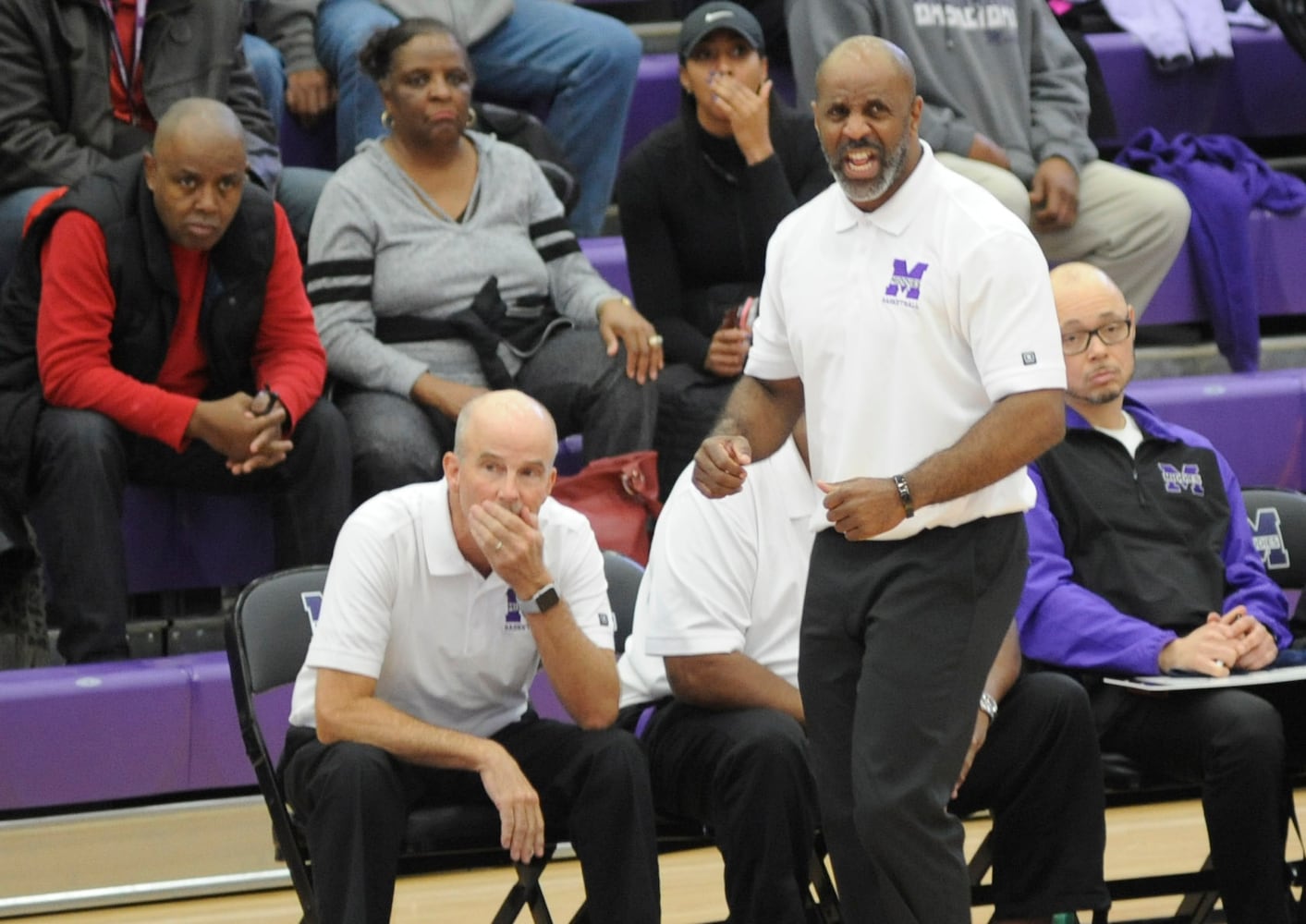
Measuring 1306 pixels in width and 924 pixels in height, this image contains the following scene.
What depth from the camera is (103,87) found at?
4473 millimetres

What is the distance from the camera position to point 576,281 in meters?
4.54

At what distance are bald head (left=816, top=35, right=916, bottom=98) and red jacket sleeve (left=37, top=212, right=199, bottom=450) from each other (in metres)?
1.73

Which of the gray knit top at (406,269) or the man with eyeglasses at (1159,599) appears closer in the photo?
the man with eyeglasses at (1159,599)

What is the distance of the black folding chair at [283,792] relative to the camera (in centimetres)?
308

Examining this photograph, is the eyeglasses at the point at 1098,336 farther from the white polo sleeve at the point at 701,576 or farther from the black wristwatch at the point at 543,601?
the black wristwatch at the point at 543,601

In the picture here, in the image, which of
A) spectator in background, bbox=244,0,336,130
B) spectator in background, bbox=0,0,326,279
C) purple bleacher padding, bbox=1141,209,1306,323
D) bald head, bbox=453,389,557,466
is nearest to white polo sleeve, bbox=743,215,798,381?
bald head, bbox=453,389,557,466

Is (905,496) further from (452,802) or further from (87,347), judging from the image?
(87,347)

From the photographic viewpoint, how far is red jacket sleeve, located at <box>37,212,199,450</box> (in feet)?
13.0

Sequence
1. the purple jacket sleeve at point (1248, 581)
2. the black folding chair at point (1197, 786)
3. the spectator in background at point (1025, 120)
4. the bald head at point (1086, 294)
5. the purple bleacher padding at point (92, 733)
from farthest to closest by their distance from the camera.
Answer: the spectator in background at point (1025, 120)
the purple bleacher padding at point (92, 733)
the bald head at point (1086, 294)
the purple jacket sleeve at point (1248, 581)
the black folding chair at point (1197, 786)

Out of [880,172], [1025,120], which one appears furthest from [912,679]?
[1025,120]

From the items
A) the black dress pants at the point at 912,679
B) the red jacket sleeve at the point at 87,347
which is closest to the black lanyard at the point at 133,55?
the red jacket sleeve at the point at 87,347

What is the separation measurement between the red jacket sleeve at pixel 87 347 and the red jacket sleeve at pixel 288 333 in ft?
0.73

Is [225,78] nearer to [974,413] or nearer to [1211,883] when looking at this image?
[974,413]

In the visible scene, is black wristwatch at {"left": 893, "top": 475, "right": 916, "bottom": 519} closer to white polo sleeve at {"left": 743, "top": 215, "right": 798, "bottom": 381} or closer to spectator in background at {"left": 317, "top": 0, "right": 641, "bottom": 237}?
white polo sleeve at {"left": 743, "top": 215, "right": 798, "bottom": 381}
